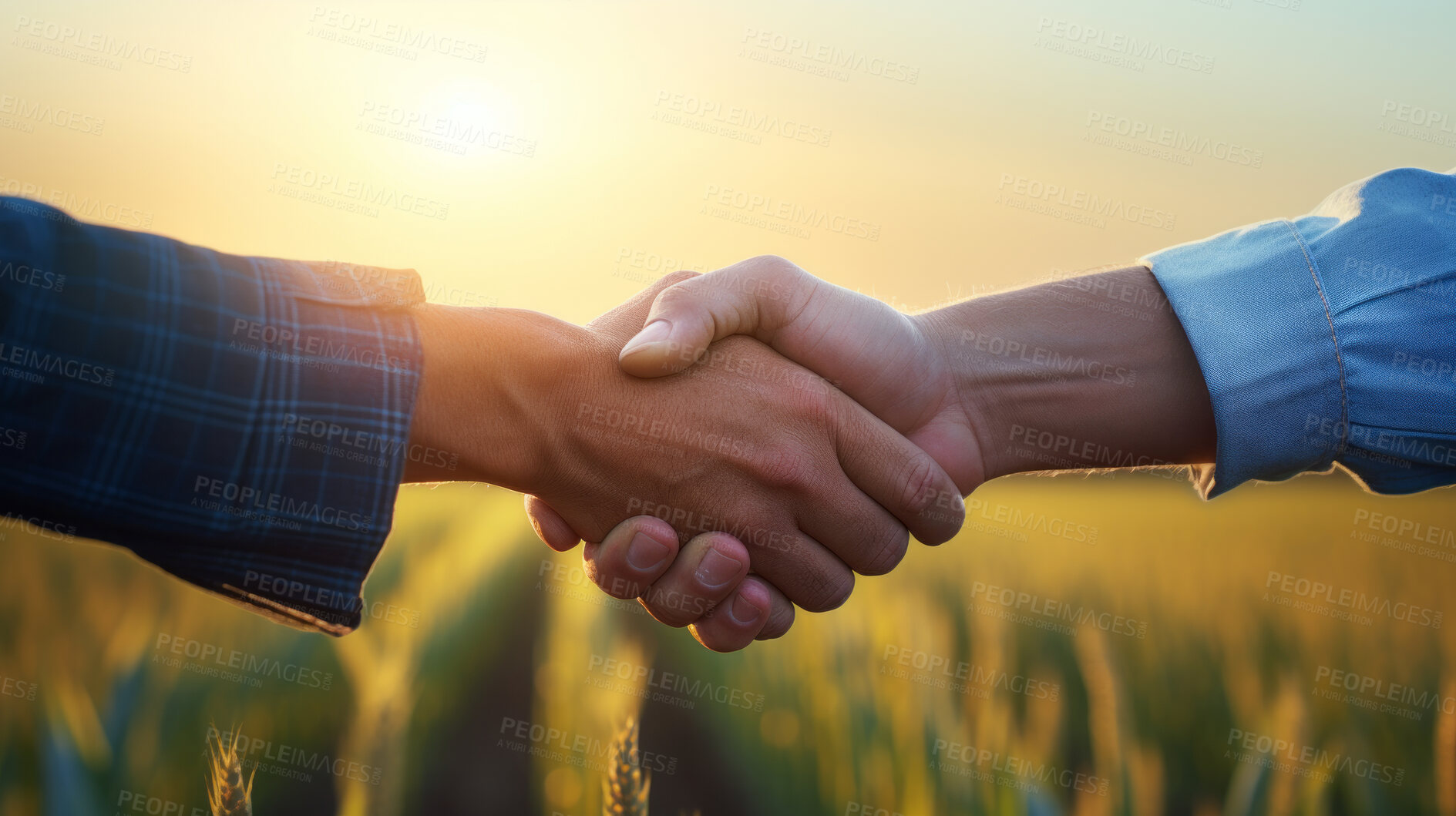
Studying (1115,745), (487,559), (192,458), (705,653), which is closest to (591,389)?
(192,458)

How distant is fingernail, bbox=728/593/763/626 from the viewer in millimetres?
1991

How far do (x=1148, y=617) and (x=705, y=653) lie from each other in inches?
50.4

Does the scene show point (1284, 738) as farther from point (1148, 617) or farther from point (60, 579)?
point (60, 579)

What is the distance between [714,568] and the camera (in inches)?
75.0

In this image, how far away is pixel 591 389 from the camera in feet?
5.84
